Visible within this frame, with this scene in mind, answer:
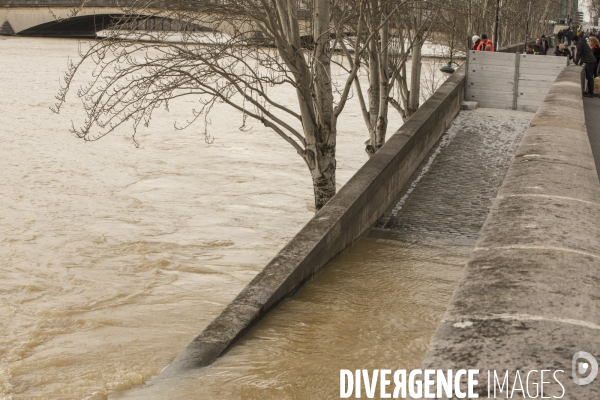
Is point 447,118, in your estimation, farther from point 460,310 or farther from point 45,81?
point 45,81

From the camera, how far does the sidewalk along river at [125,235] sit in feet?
30.4

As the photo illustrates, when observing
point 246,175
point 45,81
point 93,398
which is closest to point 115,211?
point 246,175

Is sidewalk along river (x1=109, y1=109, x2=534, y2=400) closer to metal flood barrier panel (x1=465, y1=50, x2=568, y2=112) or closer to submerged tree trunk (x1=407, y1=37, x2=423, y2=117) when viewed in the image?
metal flood barrier panel (x1=465, y1=50, x2=568, y2=112)

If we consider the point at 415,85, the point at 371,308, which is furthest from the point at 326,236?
the point at 415,85

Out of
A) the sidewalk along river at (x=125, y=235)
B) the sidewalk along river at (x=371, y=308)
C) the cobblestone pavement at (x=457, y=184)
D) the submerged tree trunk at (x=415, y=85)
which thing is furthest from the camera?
the submerged tree trunk at (x=415, y=85)

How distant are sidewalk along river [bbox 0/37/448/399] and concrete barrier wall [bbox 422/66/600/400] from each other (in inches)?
161

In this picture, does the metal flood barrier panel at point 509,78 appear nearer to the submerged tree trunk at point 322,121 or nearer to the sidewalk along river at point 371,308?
the sidewalk along river at point 371,308

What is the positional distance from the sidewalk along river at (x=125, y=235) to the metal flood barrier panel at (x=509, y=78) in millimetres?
3861

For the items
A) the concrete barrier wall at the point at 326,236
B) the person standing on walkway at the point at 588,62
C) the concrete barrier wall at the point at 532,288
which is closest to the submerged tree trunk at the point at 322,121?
the concrete barrier wall at the point at 326,236

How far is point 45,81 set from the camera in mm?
38750

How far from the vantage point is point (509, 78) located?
21125 millimetres

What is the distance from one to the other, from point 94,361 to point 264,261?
17.0 feet

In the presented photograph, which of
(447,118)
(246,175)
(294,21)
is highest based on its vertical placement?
(294,21)

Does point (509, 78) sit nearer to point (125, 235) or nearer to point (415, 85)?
point (415, 85)
